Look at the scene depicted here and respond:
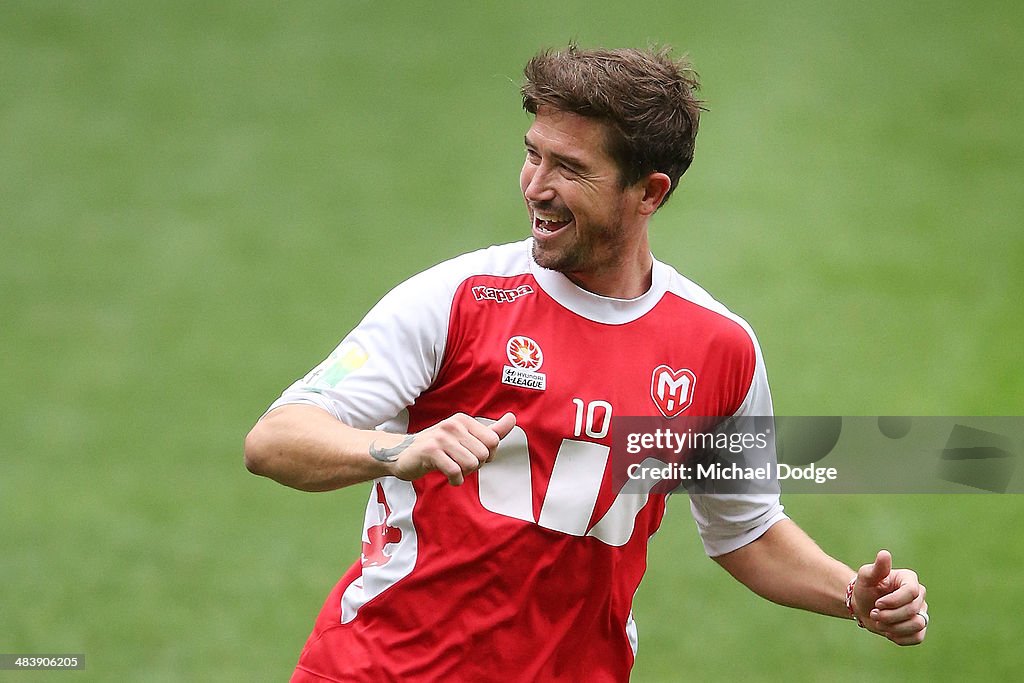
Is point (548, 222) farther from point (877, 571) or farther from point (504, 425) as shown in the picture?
point (877, 571)

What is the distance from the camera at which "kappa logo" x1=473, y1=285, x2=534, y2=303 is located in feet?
10.7

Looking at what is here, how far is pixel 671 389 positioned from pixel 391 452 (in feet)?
3.03

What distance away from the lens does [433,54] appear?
1058 centimetres

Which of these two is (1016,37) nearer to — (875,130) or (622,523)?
(875,130)

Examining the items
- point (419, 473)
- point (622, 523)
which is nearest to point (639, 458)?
point (622, 523)

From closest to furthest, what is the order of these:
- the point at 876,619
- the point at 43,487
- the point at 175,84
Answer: the point at 876,619 → the point at 43,487 → the point at 175,84

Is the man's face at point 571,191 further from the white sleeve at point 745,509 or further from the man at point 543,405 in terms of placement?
the white sleeve at point 745,509

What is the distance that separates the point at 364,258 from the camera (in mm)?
8883

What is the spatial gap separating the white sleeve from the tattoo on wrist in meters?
1.13

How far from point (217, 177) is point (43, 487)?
323 cm

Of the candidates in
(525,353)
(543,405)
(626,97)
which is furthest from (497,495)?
(626,97)

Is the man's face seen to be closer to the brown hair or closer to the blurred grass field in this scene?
the brown hair

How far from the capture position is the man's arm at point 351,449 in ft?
8.49

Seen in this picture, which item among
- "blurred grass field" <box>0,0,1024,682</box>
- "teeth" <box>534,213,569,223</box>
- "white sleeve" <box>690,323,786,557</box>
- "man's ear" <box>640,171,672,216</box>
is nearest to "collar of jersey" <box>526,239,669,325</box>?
"teeth" <box>534,213,569,223</box>
